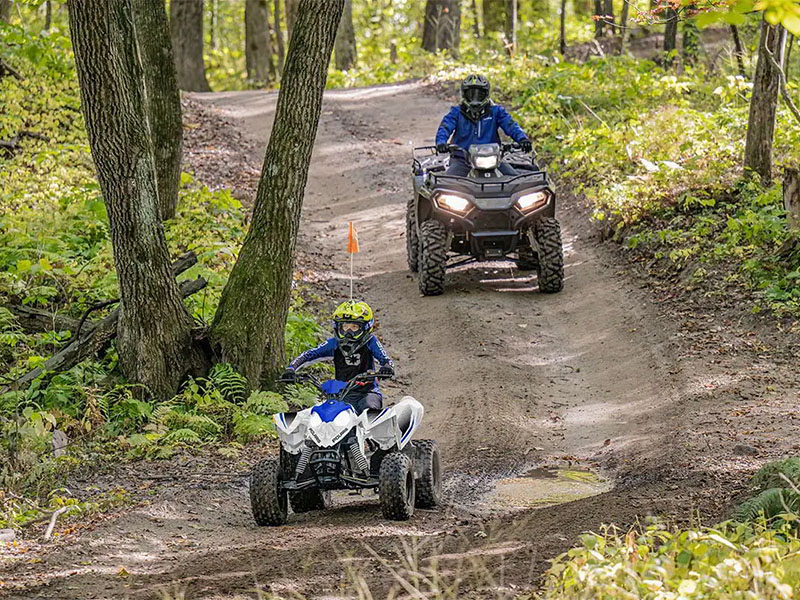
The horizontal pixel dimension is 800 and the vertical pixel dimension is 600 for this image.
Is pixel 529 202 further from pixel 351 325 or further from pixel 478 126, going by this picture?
pixel 351 325

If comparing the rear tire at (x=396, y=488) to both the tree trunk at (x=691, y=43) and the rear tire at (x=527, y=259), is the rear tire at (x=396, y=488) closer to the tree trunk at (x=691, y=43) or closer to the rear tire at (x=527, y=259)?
the rear tire at (x=527, y=259)

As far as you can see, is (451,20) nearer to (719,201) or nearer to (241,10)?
(719,201)

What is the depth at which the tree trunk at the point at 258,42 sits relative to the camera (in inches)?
1270

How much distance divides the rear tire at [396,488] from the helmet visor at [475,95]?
7873mm

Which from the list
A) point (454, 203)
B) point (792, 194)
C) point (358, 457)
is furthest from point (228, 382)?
point (792, 194)

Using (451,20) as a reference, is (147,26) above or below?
above

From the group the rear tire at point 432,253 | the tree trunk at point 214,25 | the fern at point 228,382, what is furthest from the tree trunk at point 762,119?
the tree trunk at point 214,25

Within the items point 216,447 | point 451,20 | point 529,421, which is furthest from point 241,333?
point 451,20

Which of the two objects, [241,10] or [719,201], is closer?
[719,201]

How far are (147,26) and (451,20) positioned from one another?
61.3 ft

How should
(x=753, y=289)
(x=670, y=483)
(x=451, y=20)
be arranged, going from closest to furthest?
(x=670, y=483)
(x=753, y=289)
(x=451, y=20)

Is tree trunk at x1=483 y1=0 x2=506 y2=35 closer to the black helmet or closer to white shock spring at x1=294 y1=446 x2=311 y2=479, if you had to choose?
the black helmet

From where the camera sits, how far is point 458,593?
530 cm

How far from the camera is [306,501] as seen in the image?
26.1 ft
